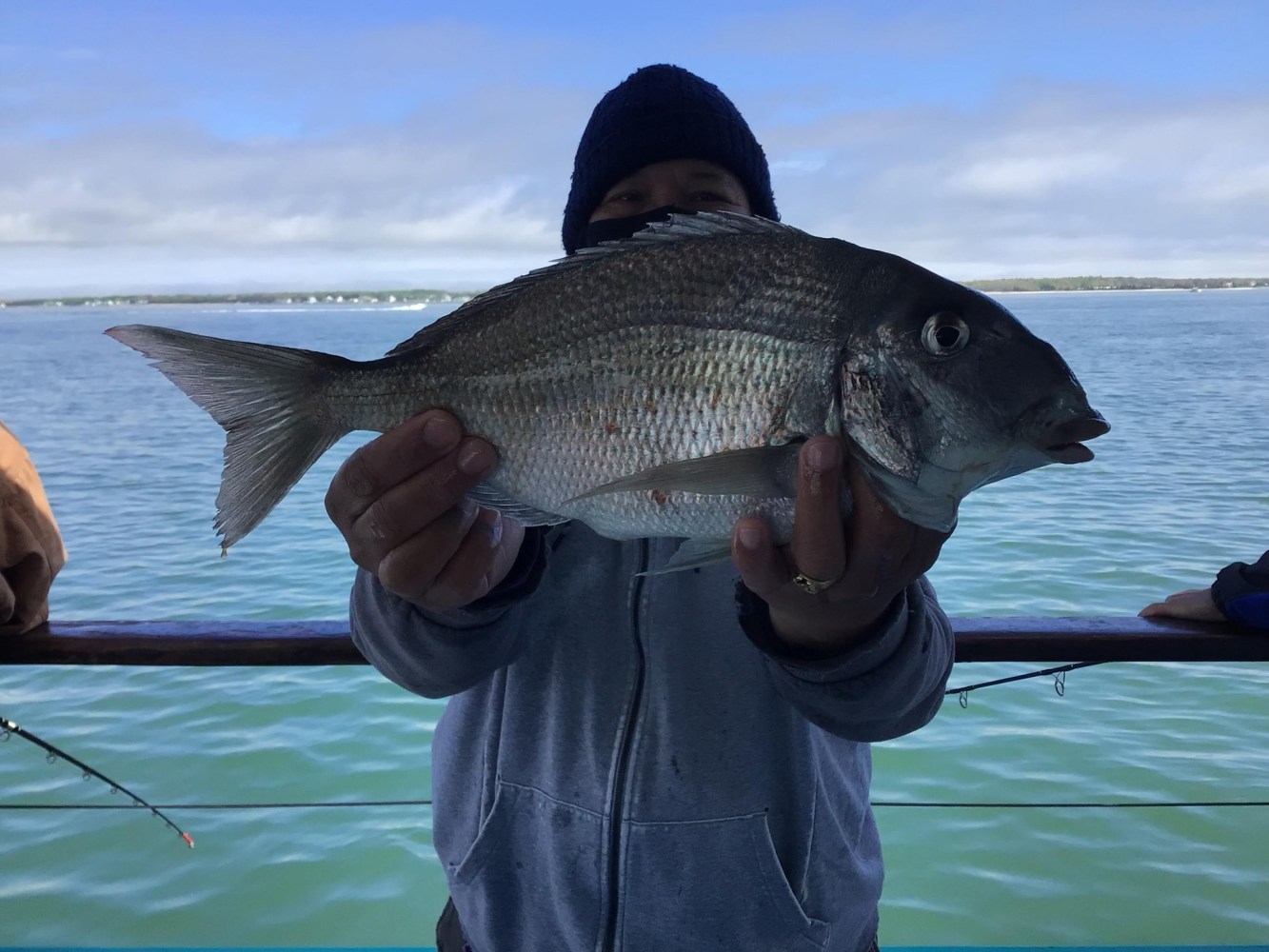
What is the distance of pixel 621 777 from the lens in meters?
1.64

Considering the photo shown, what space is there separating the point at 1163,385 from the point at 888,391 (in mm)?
24649

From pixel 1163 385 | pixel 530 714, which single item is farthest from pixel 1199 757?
pixel 1163 385

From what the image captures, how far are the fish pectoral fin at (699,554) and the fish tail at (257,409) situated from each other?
613mm

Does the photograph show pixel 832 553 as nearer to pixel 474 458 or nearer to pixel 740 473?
pixel 740 473

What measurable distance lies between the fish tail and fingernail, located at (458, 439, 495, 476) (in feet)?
0.75

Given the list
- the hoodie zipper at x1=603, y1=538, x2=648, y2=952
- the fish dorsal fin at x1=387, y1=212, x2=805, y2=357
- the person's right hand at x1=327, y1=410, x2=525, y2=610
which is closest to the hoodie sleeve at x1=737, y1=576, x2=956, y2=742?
the hoodie zipper at x1=603, y1=538, x2=648, y2=952

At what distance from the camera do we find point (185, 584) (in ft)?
31.9

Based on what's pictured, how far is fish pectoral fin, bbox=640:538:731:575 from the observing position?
1.42m

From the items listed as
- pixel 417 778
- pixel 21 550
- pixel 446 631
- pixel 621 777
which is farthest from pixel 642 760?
pixel 417 778

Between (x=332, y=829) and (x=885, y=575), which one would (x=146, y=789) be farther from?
(x=885, y=575)

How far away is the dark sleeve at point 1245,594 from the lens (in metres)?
2.32

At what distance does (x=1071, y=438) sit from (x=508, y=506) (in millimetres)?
885

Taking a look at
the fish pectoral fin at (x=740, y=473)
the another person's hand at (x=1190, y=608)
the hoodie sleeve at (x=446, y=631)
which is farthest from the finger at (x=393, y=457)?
the another person's hand at (x=1190, y=608)

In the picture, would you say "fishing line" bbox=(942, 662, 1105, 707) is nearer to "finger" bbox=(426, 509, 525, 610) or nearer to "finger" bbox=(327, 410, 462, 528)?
"finger" bbox=(426, 509, 525, 610)
